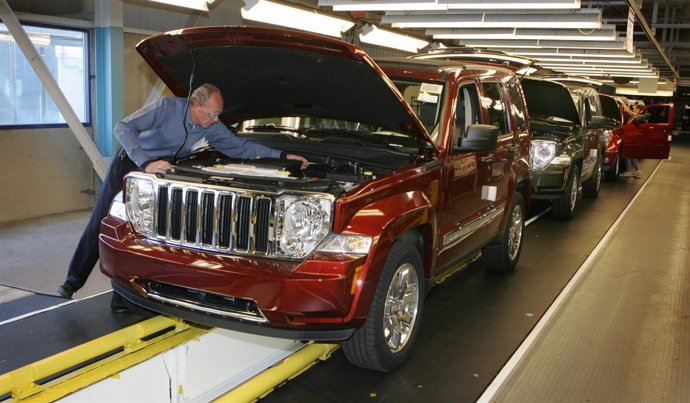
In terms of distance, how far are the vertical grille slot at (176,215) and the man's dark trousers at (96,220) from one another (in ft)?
3.75

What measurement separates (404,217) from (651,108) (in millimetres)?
13871

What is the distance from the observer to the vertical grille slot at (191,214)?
3.58 metres

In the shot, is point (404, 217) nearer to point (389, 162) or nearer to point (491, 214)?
point (389, 162)

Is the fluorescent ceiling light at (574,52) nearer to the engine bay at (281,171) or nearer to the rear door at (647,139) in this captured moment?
the rear door at (647,139)

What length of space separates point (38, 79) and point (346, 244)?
6.65 m

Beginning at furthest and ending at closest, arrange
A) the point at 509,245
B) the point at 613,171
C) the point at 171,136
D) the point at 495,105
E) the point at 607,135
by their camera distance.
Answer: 1. the point at 613,171
2. the point at 607,135
3. the point at 509,245
4. the point at 495,105
5. the point at 171,136

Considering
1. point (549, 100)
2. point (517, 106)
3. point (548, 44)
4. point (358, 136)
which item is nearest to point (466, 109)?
point (358, 136)

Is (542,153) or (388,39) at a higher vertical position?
(388,39)

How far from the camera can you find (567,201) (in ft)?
30.6

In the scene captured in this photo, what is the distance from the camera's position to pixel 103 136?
29.6 feet

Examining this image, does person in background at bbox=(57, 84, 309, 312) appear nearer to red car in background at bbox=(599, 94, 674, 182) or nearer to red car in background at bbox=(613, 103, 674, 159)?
red car in background at bbox=(599, 94, 674, 182)

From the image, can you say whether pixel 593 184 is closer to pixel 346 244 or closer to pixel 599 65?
pixel 599 65

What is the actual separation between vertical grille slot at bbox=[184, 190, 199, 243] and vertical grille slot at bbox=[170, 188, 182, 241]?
Result: 0.17ft

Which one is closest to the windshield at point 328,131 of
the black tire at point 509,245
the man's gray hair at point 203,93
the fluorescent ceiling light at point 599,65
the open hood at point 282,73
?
the open hood at point 282,73
